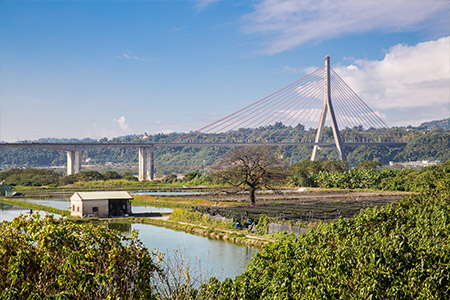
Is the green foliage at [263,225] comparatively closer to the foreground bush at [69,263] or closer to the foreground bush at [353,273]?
the foreground bush at [353,273]

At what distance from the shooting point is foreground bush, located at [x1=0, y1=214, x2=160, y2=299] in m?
7.55

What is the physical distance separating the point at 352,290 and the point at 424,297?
1312 millimetres

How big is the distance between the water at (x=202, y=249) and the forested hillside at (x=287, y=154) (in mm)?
87048

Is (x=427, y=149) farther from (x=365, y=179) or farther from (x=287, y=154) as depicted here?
(x=365, y=179)

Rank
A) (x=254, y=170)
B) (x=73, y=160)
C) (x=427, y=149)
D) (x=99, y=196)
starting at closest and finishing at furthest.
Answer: (x=99, y=196), (x=254, y=170), (x=73, y=160), (x=427, y=149)

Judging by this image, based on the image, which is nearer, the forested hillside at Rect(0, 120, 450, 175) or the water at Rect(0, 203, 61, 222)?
the water at Rect(0, 203, 61, 222)

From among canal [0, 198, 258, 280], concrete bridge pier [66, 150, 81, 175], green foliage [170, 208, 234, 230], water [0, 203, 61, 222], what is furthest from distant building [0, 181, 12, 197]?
concrete bridge pier [66, 150, 81, 175]

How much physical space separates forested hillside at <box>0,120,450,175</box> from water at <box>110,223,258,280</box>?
87048 mm

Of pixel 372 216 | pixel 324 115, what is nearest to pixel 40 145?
pixel 324 115

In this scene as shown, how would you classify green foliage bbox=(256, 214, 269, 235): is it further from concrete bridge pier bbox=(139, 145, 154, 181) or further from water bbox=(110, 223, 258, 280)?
concrete bridge pier bbox=(139, 145, 154, 181)

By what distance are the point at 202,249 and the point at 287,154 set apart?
14118cm

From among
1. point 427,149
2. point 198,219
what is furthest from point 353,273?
point 427,149

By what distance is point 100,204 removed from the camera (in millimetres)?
33656

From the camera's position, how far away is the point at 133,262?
9188 millimetres
